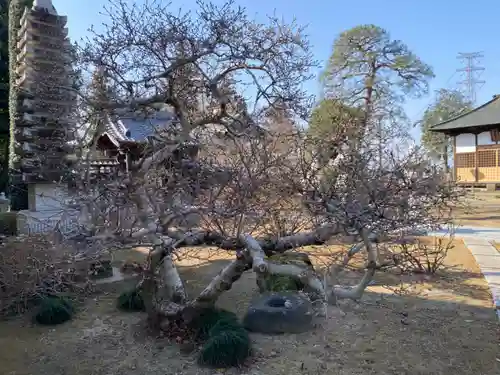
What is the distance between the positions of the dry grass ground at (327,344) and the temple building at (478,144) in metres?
17.0

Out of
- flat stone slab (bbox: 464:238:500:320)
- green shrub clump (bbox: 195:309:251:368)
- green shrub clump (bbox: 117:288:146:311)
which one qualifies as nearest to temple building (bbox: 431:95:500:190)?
flat stone slab (bbox: 464:238:500:320)

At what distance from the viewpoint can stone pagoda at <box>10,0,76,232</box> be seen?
25.4ft

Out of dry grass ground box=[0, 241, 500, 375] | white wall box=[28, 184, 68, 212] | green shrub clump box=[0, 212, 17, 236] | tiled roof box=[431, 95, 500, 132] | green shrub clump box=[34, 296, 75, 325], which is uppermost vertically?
tiled roof box=[431, 95, 500, 132]

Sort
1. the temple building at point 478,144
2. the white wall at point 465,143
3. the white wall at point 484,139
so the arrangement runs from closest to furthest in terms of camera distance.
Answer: the temple building at point 478,144, the white wall at point 484,139, the white wall at point 465,143

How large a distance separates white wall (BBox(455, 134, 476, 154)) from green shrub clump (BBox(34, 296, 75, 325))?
2135cm

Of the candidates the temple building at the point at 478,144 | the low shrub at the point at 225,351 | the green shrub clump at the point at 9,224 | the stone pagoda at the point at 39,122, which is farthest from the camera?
the temple building at the point at 478,144

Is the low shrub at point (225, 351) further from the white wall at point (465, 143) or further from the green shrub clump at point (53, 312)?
the white wall at point (465, 143)

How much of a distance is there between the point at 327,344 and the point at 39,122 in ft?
21.6

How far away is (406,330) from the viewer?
184 inches

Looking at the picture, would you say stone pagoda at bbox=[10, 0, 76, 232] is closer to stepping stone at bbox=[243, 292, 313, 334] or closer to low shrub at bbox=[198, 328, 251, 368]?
stepping stone at bbox=[243, 292, 313, 334]

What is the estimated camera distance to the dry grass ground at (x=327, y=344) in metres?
3.88

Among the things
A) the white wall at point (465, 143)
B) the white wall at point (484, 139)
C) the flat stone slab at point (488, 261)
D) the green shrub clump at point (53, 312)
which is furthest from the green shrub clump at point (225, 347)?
the white wall at point (465, 143)

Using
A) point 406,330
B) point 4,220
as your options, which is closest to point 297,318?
point 406,330

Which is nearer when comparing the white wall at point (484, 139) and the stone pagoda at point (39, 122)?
the stone pagoda at point (39, 122)
